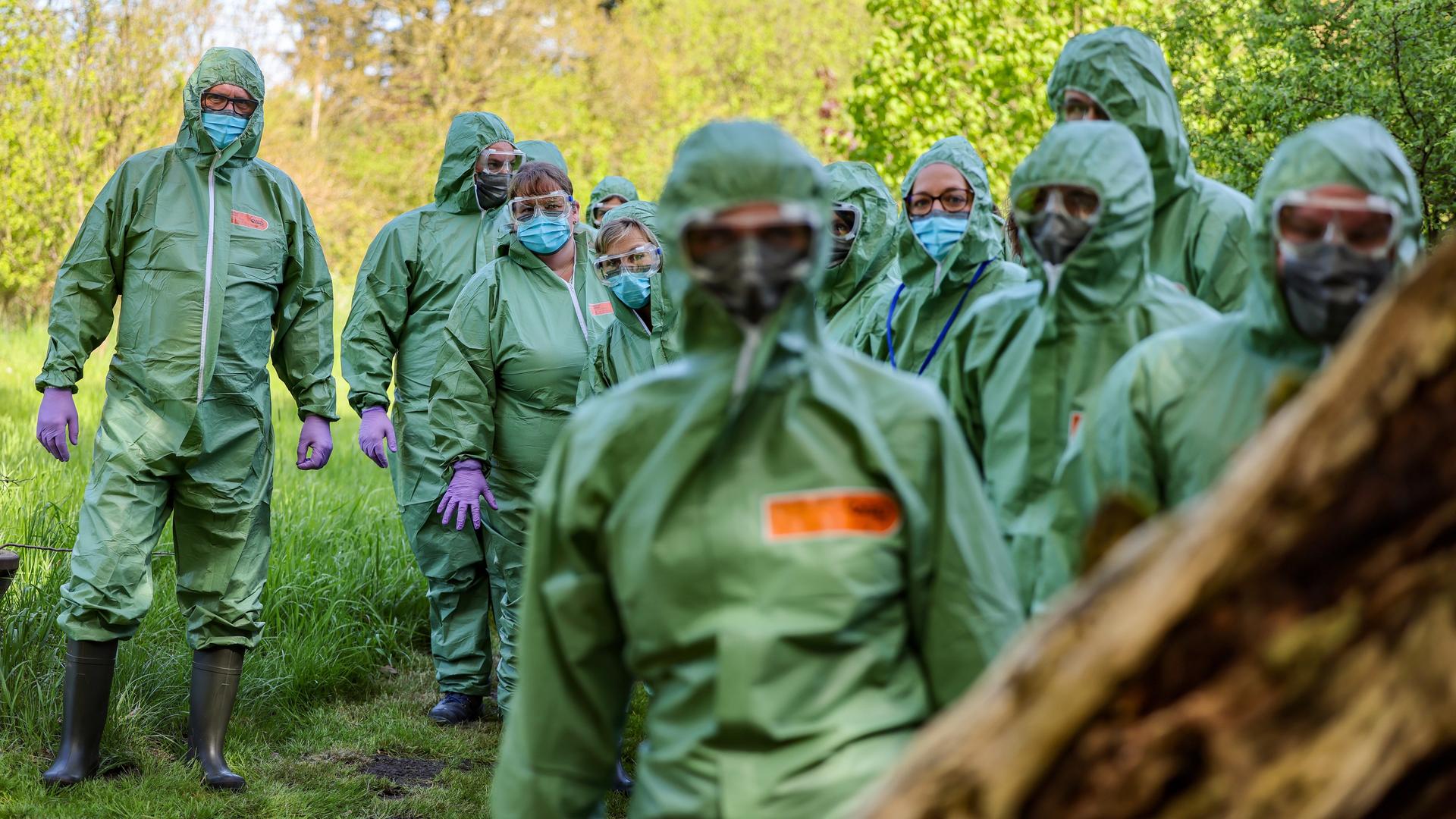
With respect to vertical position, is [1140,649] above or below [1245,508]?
below

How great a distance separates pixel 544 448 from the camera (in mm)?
6852

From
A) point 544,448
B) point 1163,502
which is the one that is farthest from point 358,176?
point 1163,502

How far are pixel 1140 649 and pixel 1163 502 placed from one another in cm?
155

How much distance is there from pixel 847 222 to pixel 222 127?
240 cm

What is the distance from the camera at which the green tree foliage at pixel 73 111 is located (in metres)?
15.5

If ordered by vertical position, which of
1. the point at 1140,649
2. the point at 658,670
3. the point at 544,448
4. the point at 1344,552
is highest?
the point at 1344,552

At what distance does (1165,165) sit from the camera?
5188 millimetres

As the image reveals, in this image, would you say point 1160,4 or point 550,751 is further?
point 1160,4

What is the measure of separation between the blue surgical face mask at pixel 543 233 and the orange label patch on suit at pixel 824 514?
4583 mm

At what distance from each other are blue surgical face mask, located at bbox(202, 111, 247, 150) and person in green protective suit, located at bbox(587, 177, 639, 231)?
330cm

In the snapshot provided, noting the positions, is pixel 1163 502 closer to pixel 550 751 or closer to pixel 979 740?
pixel 550 751

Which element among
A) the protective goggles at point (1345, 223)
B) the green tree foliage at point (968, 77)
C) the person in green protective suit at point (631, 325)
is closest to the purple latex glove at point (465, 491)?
the person in green protective suit at point (631, 325)

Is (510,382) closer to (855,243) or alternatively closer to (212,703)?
(855,243)

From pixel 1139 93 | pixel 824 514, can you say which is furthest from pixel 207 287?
pixel 824 514
